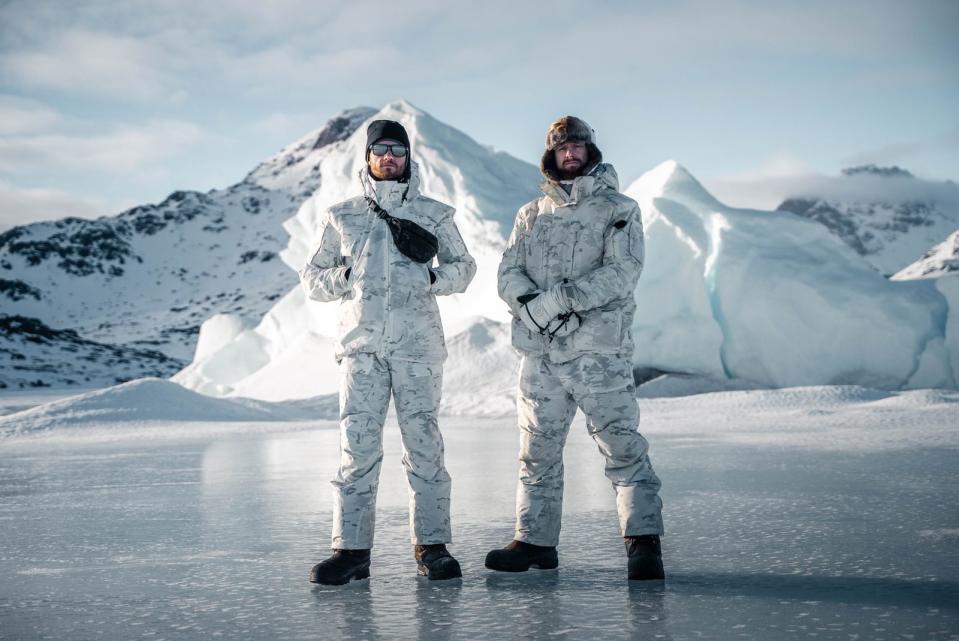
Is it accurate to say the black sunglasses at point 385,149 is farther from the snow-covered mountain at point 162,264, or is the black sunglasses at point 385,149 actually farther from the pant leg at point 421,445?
the snow-covered mountain at point 162,264

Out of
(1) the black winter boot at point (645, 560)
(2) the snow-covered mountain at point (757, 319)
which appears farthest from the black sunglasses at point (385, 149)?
(2) the snow-covered mountain at point (757, 319)

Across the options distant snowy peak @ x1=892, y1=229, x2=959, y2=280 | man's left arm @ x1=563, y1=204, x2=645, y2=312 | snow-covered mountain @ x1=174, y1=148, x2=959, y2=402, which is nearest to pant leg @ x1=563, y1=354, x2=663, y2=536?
man's left arm @ x1=563, y1=204, x2=645, y2=312

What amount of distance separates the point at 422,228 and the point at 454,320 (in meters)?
13.8

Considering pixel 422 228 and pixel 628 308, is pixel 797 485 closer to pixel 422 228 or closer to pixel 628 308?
pixel 628 308

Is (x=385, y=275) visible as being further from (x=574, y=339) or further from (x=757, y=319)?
(x=757, y=319)

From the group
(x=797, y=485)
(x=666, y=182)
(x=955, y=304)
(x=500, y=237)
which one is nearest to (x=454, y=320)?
(x=500, y=237)

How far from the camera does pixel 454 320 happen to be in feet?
56.0

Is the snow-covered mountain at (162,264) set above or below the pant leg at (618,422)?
above

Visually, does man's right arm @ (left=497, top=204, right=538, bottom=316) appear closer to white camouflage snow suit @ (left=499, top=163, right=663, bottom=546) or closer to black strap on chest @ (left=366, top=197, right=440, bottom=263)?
white camouflage snow suit @ (left=499, top=163, right=663, bottom=546)

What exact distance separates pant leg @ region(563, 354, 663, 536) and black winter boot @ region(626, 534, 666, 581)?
0.09 meters

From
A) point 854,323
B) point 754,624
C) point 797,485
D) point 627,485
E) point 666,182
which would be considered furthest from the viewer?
point 666,182

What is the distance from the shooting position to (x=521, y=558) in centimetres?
313

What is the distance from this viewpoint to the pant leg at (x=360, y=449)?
10.2ft

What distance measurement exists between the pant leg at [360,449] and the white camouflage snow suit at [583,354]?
0.53 meters
